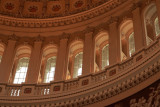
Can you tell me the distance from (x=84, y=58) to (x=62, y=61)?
5.06 feet

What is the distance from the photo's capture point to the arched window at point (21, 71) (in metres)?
25.4

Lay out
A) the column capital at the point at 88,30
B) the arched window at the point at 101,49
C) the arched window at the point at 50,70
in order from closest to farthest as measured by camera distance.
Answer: the arched window at the point at 101,49
the arched window at the point at 50,70
the column capital at the point at 88,30

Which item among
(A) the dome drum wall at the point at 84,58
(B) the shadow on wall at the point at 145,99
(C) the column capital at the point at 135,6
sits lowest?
(B) the shadow on wall at the point at 145,99

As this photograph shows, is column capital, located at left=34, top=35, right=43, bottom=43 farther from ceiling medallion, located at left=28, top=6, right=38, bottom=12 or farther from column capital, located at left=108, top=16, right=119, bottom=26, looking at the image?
column capital, located at left=108, top=16, right=119, bottom=26

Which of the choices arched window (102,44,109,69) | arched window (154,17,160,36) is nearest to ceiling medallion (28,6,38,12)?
arched window (102,44,109,69)

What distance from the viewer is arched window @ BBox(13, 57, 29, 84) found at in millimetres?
25359

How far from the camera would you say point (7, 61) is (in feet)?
82.5

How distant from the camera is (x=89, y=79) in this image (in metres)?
21.7

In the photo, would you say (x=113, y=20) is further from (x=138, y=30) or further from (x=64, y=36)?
(x=64, y=36)

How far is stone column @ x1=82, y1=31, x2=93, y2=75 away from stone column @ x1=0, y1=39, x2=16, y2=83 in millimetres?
4791

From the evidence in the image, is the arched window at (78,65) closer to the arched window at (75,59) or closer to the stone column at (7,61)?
the arched window at (75,59)

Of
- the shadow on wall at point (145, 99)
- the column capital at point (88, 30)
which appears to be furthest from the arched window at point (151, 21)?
the shadow on wall at point (145, 99)

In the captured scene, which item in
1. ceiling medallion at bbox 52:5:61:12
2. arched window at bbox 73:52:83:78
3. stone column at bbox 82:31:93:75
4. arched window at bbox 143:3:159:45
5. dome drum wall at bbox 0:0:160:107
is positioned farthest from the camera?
ceiling medallion at bbox 52:5:61:12

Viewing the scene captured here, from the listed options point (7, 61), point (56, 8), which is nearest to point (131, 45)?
point (56, 8)
